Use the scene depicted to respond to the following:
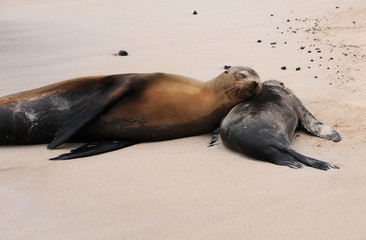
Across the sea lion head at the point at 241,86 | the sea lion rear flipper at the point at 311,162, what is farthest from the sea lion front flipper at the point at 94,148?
the sea lion rear flipper at the point at 311,162

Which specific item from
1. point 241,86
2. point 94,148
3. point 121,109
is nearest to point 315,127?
point 241,86

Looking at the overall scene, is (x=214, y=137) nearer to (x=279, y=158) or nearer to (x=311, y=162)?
(x=279, y=158)

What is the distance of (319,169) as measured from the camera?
133 inches

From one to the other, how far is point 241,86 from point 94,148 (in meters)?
1.22

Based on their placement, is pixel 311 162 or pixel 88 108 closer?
pixel 311 162

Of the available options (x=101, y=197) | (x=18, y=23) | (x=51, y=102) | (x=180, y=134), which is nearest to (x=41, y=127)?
(x=51, y=102)

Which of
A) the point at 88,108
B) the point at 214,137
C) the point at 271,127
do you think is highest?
the point at 88,108

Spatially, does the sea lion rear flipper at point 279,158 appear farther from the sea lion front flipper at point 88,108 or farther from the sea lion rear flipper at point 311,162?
the sea lion front flipper at point 88,108

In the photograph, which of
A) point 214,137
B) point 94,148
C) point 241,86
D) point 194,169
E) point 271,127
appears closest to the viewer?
point 194,169

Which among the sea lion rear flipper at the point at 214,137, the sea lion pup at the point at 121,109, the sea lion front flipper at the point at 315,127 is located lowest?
the sea lion rear flipper at the point at 214,137

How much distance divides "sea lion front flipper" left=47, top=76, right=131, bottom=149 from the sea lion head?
784 mm

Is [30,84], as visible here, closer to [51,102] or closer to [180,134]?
[51,102]

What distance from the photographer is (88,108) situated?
418 centimetres

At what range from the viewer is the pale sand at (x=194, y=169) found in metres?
2.71
